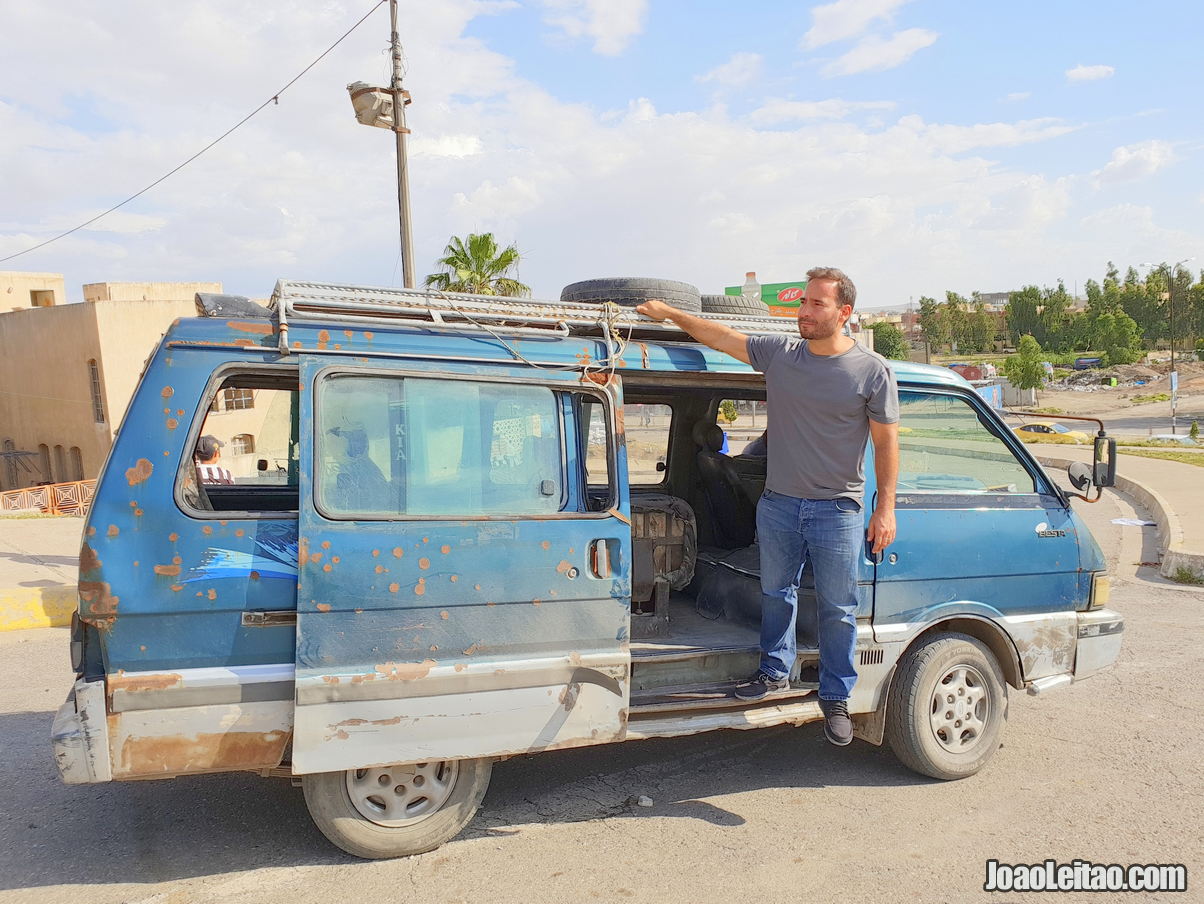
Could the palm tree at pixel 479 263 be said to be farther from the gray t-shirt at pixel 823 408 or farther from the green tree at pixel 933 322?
the green tree at pixel 933 322

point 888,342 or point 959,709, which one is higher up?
point 888,342

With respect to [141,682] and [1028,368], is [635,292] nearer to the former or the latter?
[141,682]

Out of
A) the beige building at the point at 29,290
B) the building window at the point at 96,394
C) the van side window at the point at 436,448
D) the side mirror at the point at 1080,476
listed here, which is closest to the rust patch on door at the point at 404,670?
the van side window at the point at 436,448

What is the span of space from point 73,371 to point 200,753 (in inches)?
1053

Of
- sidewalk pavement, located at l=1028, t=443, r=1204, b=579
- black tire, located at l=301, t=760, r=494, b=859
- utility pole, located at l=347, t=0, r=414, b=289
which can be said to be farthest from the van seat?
sidewalk pavement, located at l=1028, t=443, r=1204, b=579

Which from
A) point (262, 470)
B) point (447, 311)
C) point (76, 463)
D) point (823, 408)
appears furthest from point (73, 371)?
point (823, 408)

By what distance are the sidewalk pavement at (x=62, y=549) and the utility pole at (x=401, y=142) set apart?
4.43m

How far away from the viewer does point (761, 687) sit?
4.00 meters

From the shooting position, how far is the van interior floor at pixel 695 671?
12.9ft

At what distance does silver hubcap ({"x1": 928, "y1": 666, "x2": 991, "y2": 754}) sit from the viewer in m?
4.29

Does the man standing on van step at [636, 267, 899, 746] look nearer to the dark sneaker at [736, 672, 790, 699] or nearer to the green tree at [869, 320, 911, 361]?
the dark sneaker at [736, 672, 790, 699]

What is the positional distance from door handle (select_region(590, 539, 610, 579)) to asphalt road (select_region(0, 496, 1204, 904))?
1137mm

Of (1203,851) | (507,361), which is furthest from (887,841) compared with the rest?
(507,361)

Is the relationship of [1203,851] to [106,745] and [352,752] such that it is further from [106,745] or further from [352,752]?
[106,745]
